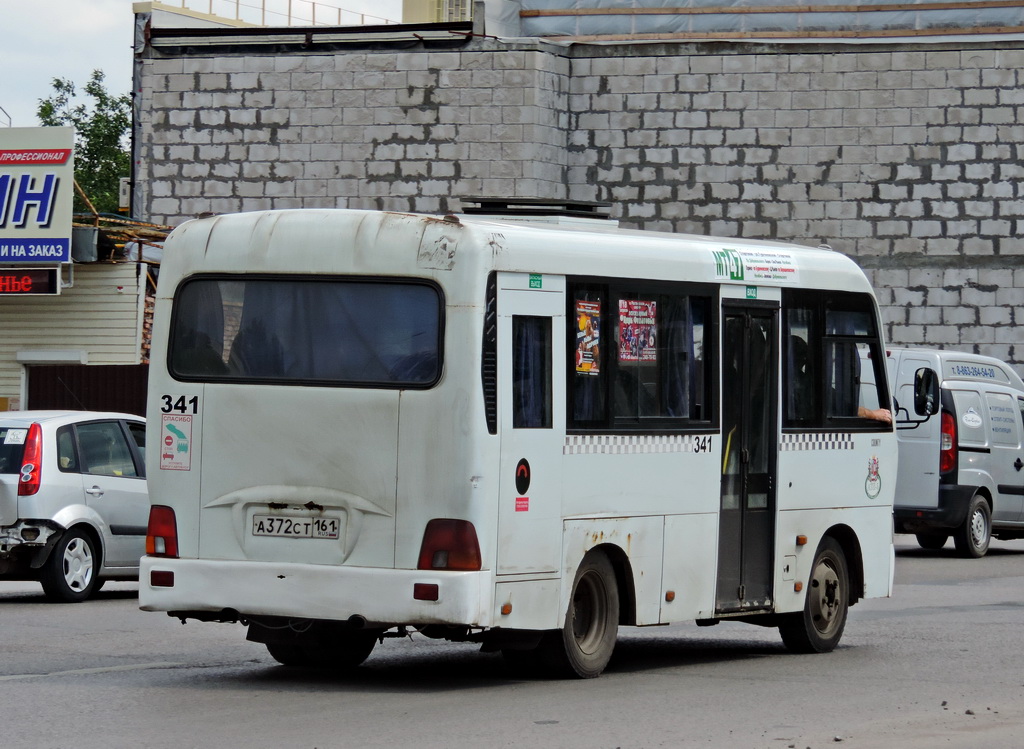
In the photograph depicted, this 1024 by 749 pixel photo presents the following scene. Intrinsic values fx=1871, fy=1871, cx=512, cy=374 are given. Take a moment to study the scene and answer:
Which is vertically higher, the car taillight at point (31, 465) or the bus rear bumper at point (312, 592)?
the car taillight at point (31, 465)

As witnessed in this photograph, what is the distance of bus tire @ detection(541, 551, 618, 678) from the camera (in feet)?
33.2

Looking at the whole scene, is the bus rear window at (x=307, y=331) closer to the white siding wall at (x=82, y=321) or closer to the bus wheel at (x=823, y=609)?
the bus wheel at (x=823, y=609)

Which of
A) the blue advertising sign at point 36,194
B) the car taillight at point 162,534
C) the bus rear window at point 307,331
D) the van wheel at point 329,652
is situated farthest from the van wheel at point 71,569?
the blue advertising sign at point 36,194

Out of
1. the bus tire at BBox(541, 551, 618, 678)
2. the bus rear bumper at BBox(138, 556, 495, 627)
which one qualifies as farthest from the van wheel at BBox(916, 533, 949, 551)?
the bus rear bumper at BBox(138, 556, 495, 627)

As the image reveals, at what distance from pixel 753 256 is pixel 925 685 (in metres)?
2.92

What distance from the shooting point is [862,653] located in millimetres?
12148

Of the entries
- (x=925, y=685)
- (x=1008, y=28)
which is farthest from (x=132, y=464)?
(x=1008, y=28)

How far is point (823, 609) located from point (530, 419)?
3.43 metres

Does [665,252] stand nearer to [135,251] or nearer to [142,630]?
[142,630]

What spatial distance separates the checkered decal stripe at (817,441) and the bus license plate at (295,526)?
3.46m

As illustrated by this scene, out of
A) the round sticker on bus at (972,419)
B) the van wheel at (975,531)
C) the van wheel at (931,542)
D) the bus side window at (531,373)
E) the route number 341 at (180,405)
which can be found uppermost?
the bus side window at (531,373)

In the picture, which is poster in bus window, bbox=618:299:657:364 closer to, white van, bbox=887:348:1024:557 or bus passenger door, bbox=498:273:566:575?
bus passenger door, bbox=498:273:566:575

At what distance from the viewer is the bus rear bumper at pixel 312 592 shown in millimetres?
9242

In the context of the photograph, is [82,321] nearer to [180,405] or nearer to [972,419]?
[972,419]
